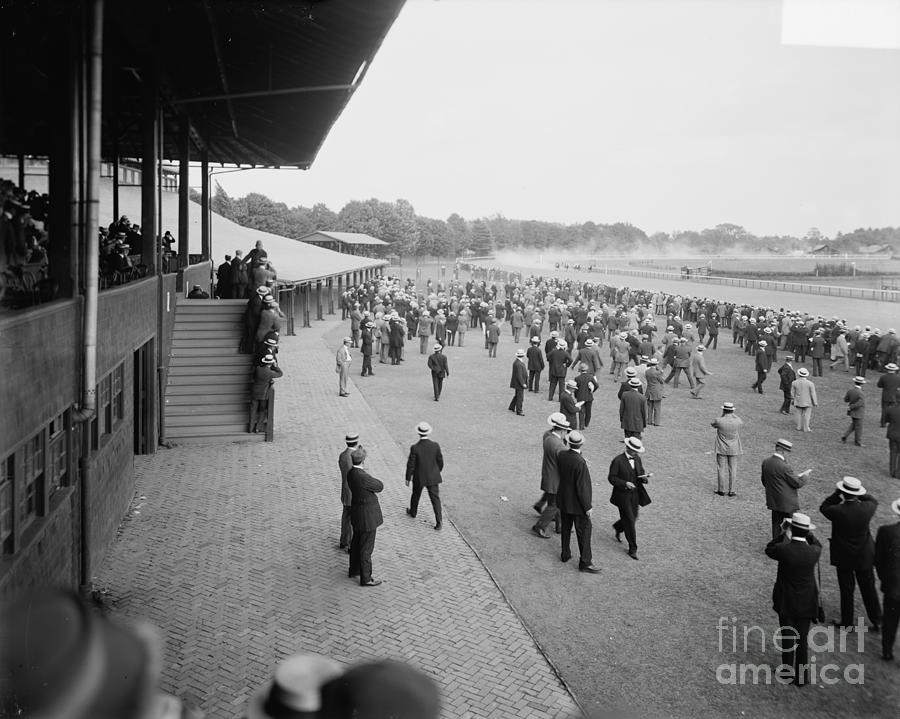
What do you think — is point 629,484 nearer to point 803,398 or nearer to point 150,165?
point 803,398

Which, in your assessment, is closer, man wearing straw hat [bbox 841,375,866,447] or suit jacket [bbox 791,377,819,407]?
man wearing straw hat [bbox 841,375,866,447]

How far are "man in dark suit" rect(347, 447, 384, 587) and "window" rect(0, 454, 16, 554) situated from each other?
341 centimetres

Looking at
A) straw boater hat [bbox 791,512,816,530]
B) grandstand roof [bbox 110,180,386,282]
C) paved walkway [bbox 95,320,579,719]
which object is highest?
grandstand roof [bbox 110,180,386,282]

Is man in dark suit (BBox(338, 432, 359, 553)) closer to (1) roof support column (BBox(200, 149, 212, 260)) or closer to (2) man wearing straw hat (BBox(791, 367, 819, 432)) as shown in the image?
(2) man wearing straw hat (BBox(791, 367, 819, 432))

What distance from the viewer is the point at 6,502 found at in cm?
548

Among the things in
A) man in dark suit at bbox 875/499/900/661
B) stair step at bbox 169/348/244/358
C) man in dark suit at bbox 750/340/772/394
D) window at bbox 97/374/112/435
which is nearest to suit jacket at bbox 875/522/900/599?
man in dark suit at bbox 875/499/900/661

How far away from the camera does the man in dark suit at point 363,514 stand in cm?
814

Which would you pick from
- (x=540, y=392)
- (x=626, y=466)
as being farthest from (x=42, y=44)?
(x=540, y=392)

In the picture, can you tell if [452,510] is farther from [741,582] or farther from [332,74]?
[332,74]

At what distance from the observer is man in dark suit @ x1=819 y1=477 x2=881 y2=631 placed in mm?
7344

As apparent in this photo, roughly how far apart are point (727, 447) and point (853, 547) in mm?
4140

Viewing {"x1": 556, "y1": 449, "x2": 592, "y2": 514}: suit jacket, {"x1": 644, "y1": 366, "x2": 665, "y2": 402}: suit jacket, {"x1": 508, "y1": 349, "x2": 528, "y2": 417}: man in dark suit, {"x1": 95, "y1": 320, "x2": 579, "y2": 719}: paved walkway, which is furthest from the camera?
{"x1": 508, "y1": 349, "x2": 528, "y2": 417}: man in dark suit

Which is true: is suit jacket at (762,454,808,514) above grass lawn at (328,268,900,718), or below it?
above

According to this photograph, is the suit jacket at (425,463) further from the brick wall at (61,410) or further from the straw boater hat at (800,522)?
the straw boater hat at (800,522)
